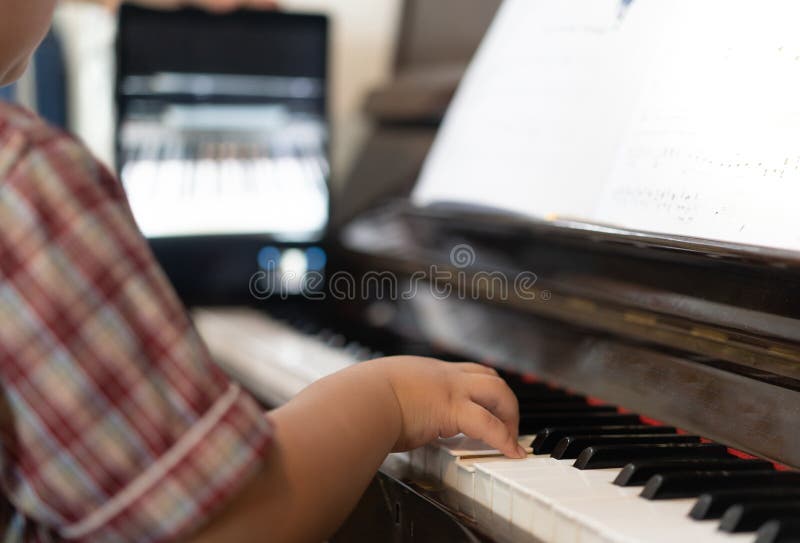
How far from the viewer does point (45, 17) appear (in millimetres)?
784

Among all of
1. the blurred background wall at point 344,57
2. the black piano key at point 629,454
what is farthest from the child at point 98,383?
the blurred background wall at point 344,57

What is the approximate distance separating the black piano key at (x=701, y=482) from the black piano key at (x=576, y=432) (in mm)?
148

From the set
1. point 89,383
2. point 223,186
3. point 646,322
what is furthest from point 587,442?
point 223,186

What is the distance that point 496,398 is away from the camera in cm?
88

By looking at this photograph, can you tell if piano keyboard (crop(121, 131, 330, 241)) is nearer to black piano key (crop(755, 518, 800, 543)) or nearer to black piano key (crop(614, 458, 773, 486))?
black piano key (crop(614, 458, 773, 486))

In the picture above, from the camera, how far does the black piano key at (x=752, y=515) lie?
25.1 inches

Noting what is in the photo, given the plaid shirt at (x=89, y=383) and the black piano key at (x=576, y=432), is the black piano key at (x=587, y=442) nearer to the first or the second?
the black piano key at (x=576, y=432)

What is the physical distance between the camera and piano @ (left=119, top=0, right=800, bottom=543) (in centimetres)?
77

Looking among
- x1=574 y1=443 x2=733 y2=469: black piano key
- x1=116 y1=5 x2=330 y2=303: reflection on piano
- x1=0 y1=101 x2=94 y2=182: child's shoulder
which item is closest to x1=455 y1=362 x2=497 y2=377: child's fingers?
x1=574 y1=443 x2=733 y2=469: black piano key

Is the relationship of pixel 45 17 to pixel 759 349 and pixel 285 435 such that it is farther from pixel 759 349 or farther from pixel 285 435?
pixel 759 349

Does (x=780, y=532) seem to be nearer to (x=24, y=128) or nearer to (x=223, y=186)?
(x=24, y=128)

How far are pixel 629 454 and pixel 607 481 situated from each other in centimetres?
6

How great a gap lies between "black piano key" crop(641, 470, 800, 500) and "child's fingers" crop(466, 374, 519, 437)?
0.58 ft

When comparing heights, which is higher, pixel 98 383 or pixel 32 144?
pixel 32 144
